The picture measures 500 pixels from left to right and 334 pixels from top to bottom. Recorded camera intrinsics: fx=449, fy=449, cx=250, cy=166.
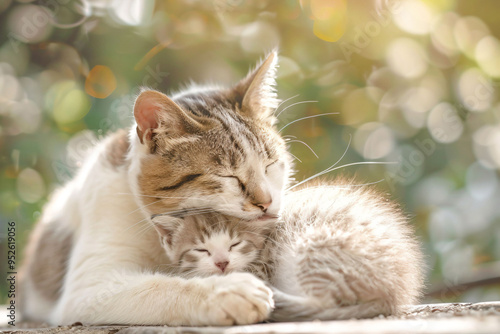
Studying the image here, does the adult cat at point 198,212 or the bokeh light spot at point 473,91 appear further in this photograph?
the bokeh light spot at point 473,91

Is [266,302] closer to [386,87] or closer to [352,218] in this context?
[352,218]

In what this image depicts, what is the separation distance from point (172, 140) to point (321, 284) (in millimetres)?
756

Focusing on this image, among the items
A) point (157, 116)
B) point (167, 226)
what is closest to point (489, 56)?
point (157, 116)

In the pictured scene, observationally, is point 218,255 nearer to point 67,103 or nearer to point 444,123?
point 67,103

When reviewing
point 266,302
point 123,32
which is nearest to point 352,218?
point 266,302

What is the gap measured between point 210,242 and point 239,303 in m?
0.31

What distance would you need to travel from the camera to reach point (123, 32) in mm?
2977

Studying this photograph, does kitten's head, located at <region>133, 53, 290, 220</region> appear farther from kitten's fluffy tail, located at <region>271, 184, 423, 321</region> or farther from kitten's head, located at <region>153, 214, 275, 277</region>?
kitten's fluffy tail, located at <region>271, 184, 423, 321</region>

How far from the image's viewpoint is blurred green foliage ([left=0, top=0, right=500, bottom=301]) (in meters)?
2.93

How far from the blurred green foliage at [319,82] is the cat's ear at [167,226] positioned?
1.43 m

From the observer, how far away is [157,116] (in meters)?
1.66

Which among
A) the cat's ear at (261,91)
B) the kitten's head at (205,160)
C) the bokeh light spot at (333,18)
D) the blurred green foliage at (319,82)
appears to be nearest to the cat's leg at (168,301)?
the kitten's head at (205,160)

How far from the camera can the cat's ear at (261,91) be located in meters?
1.90

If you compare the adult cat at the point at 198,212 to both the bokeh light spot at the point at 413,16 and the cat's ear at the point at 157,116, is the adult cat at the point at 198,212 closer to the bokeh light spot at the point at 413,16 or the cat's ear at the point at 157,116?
the cat's ear at the point at 157,116
